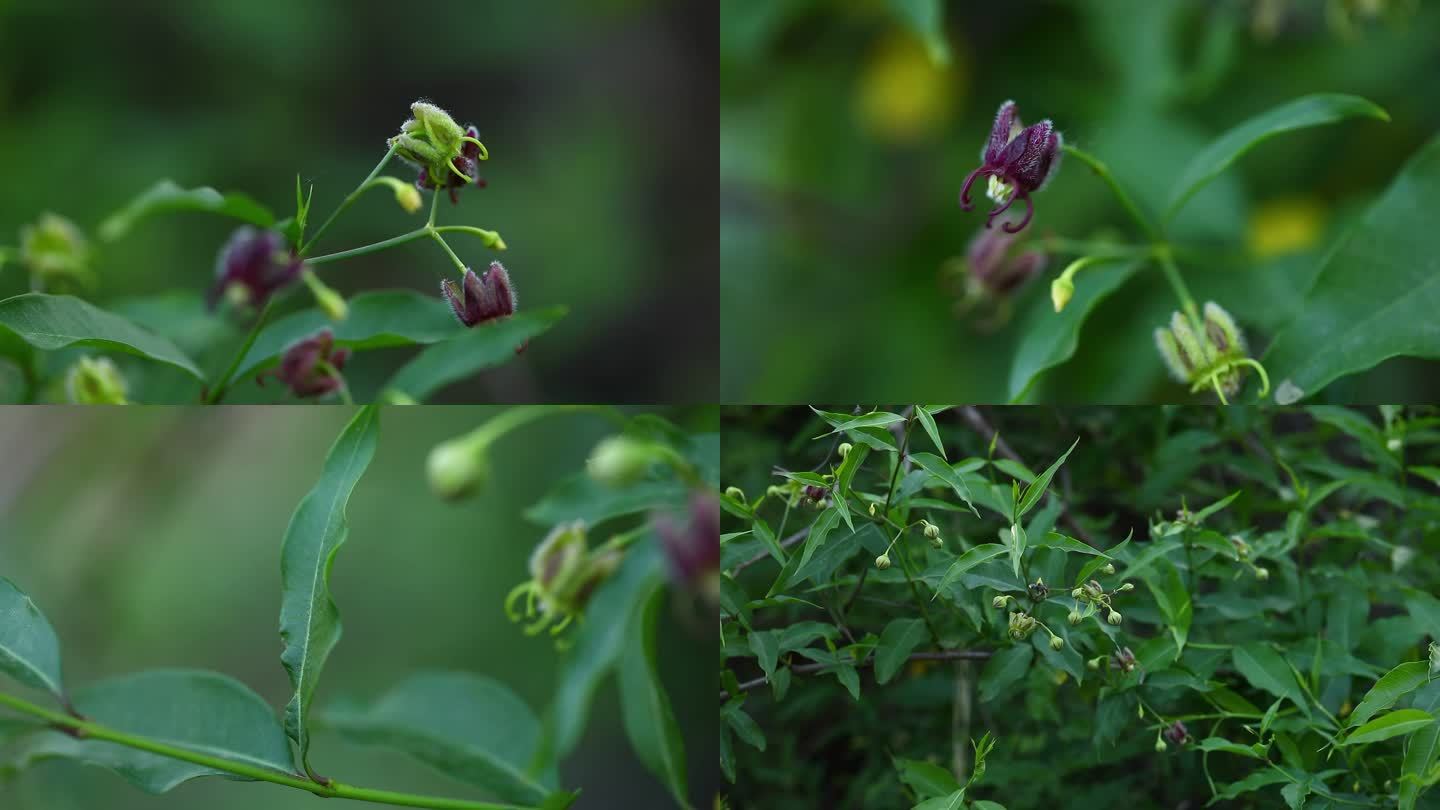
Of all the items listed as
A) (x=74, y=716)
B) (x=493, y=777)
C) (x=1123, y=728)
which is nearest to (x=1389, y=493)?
(x=1123, y=728)

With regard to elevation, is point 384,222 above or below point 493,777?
above

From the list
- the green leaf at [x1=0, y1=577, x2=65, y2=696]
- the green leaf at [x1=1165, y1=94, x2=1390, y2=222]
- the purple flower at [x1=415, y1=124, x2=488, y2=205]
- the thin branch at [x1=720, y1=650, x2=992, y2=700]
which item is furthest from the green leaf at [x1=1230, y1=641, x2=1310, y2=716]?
the green leaf at [x1=0, y1=577, x2=65, y2=696]

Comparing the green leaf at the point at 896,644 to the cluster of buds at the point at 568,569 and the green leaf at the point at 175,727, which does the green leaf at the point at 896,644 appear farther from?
the green leaf at the point at 175,727

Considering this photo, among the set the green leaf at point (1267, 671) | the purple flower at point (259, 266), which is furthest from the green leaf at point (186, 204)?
the green leaf at point (1267, 671)

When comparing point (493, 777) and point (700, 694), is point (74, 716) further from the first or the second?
point (700, 694)

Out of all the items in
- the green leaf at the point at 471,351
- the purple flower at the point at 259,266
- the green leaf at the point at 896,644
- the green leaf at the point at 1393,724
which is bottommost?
the green leaf at the point at 1393,724

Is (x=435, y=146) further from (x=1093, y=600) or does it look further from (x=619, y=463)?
(x=1093, y=600)
